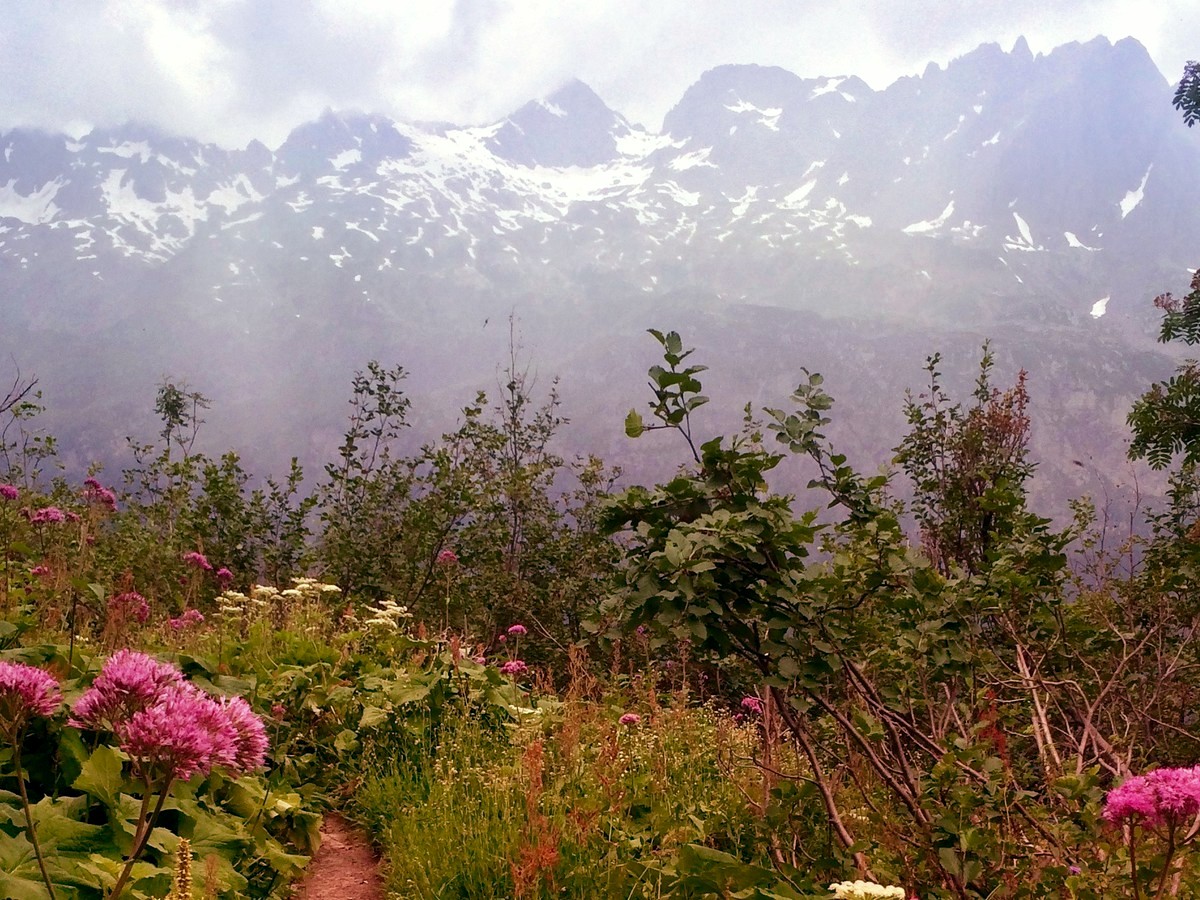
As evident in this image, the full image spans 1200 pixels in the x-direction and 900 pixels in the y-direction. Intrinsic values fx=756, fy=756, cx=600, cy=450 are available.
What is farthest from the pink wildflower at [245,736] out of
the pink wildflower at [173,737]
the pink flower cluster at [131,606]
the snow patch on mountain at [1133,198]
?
the snow patch on mountain at [1133,198]

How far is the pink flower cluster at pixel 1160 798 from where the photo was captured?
1.63m

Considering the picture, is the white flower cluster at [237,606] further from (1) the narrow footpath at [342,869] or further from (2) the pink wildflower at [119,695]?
(2) the pink wildflower at [119,695]

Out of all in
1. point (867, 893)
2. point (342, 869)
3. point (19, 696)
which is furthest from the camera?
point (342, 869)

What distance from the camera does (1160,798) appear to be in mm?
1664

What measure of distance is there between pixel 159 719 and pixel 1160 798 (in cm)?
207

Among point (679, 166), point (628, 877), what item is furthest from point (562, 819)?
point (679, 166)

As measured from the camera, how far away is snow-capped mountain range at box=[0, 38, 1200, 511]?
375ft

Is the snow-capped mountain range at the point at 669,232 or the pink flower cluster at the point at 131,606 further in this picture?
the snow-capped mountain range at the point at 669,232

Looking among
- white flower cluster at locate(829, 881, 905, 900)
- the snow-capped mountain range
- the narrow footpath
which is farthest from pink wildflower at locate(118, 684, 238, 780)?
the snow-capped mountain range

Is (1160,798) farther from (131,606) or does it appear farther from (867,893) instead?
(131,606)

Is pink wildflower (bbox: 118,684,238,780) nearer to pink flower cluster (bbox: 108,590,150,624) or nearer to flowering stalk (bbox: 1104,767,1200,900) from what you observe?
flowering stalk (bbox: 1104,767,1200,900)

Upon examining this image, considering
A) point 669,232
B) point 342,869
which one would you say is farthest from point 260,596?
point 669,232

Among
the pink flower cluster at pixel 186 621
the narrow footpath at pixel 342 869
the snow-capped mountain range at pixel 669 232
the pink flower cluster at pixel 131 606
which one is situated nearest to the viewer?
the narrow footpath at pixel 342 869

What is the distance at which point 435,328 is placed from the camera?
111875mm
